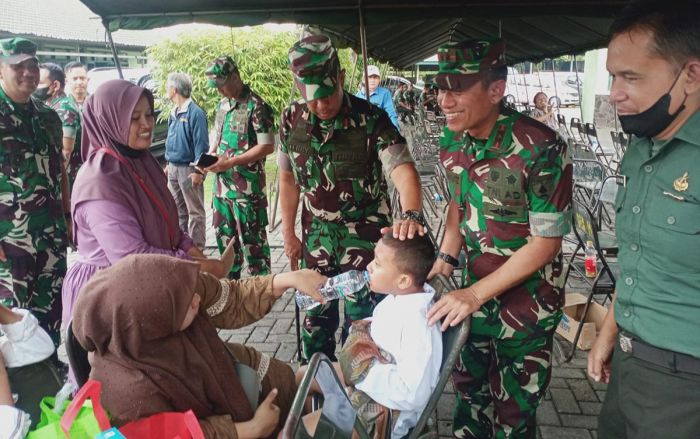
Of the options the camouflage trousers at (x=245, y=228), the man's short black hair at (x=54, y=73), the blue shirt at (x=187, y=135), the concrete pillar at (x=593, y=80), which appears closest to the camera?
the camouflage trousers at (x=245, y=228)

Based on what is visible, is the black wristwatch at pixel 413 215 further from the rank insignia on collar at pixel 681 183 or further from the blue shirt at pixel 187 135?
the blue shirt at pixel 187 135

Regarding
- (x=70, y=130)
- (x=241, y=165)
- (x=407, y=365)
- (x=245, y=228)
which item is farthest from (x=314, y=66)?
(x=70, y=130)

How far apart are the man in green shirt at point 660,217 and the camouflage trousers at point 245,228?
3.58 metres

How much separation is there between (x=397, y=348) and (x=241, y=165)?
3031mm

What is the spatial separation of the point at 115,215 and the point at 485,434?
1.93 meters

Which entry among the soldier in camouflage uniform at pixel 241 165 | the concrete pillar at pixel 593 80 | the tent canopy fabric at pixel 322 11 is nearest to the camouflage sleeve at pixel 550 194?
the tent canopy fabric at pixel 322 11

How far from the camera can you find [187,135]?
5586mm

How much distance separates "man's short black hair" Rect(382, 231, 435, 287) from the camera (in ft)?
6.18

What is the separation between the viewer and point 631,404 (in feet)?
4.93

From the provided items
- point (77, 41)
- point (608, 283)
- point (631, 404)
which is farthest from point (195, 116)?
point (77, 41)

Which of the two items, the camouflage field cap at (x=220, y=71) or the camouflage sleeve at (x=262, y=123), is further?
the camouflage sleeve at (x=262, y=123)

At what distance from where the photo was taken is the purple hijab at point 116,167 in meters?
2.07

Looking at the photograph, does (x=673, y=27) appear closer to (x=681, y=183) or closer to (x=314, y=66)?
(x=681, y=183)

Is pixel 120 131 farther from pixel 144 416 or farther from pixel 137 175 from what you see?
pixel 144 416
